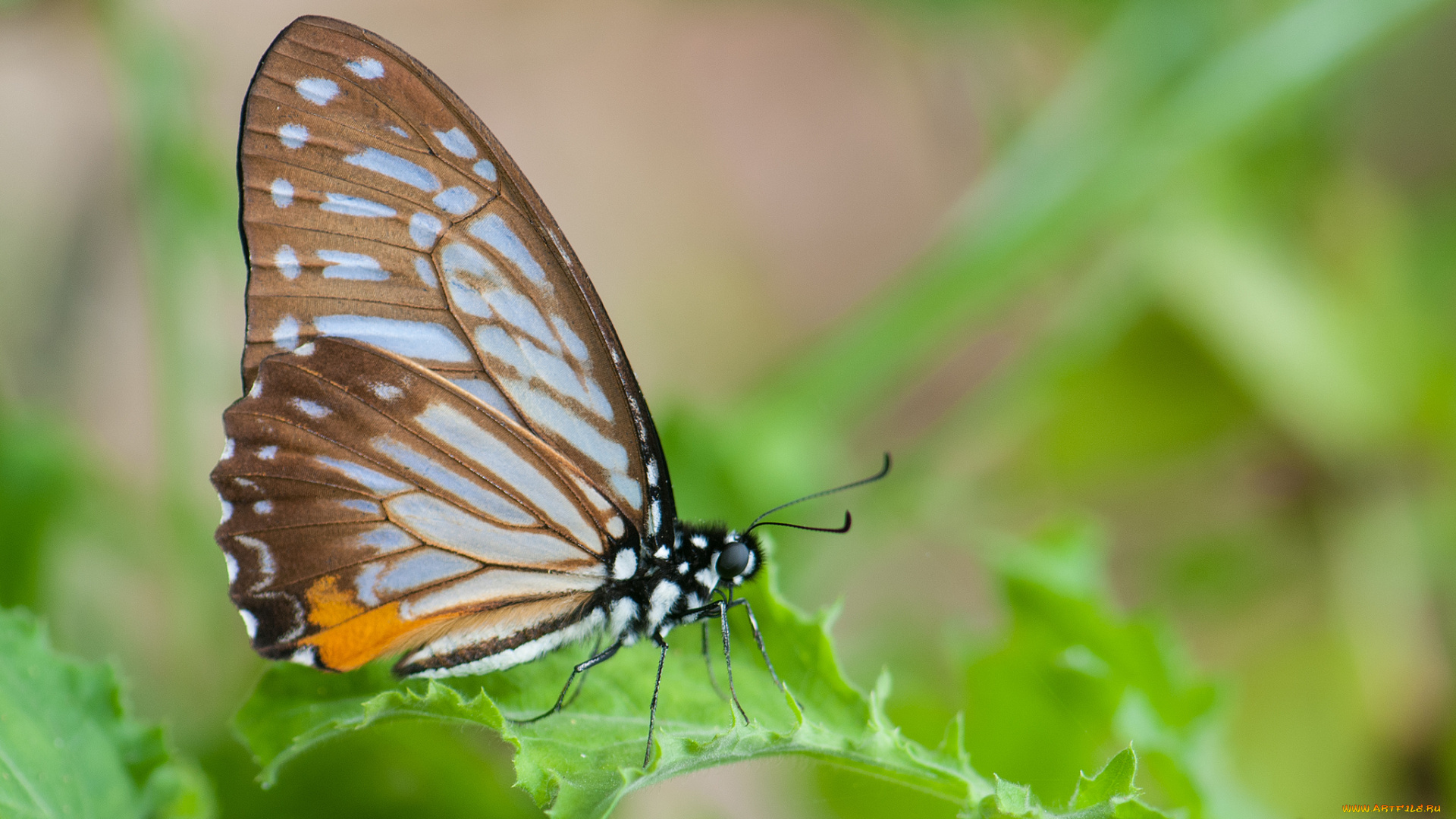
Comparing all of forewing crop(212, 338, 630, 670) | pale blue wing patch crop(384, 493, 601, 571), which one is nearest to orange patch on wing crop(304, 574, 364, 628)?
forewing crop(212, 338, 630, 670)

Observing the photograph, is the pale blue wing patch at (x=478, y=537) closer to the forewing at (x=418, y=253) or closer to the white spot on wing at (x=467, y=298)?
the forewing at (x=418, y=253)

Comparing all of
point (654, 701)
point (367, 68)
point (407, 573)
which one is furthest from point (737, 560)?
point (367, 68)

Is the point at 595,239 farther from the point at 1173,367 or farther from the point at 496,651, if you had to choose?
the point at 496,651

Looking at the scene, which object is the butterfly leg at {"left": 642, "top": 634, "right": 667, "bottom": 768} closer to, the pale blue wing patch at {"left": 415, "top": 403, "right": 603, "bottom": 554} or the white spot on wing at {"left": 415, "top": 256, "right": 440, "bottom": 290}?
the pale blue wing patch at {"left": 415, "top": 403, "right": 603, "bottom": 554}

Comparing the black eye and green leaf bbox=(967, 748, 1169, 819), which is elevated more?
the black eye

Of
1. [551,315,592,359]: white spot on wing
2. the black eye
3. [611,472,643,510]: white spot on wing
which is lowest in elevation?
the black eye

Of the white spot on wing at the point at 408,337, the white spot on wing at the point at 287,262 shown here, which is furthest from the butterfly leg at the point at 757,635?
the white spot on wing at the point at 287,262

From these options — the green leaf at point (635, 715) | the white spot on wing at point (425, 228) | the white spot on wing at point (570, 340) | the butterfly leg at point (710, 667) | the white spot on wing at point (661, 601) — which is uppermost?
the white spot on wing at point (425, 228)
